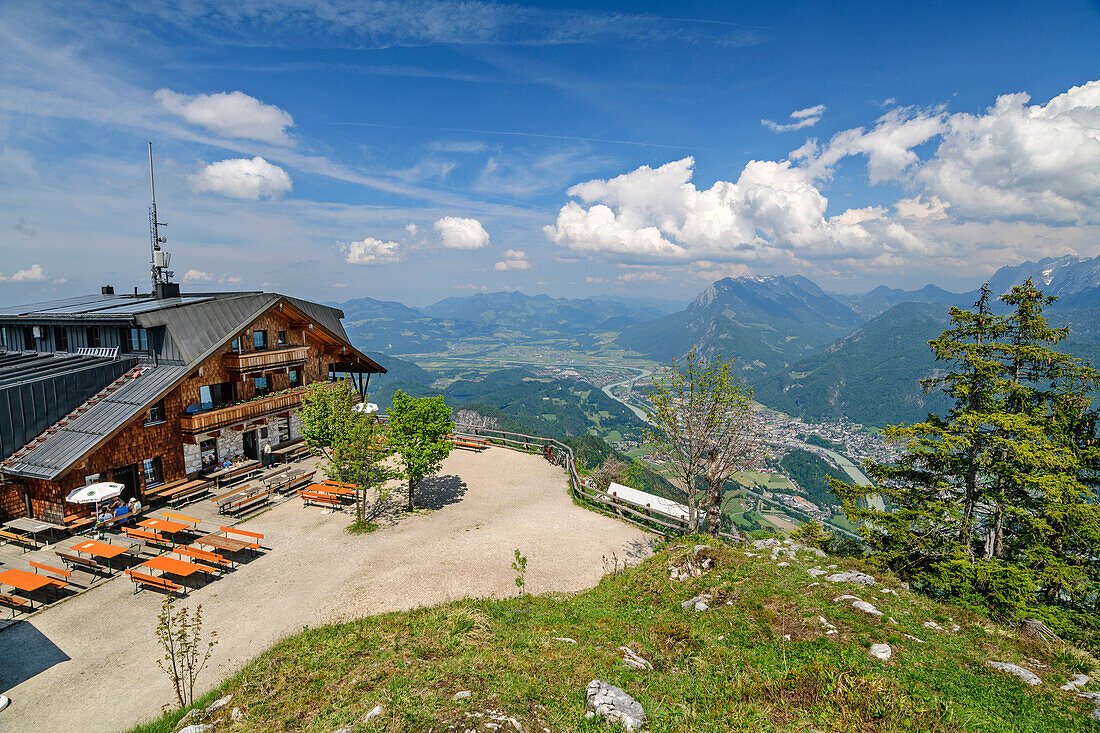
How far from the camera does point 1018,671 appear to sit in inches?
307

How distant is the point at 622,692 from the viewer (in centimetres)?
735

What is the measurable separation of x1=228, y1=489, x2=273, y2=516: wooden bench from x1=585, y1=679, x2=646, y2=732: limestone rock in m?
18.2

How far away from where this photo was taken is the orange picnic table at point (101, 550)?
14.7 metres

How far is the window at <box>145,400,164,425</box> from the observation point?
20328 mm

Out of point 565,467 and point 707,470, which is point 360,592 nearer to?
point 707,470

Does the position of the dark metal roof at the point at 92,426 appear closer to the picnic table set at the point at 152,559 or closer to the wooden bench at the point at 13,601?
the picnic table set at the point at 152,559

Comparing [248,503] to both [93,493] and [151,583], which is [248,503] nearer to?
[93,493]

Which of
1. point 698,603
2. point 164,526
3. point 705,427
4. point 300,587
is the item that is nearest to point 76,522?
point 164,526

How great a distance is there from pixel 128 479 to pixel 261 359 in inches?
300

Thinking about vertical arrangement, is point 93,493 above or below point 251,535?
above

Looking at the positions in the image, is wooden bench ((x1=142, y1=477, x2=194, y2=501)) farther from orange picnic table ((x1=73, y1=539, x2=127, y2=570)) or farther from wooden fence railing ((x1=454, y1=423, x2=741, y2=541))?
wooden fence railing ((x1=454, y1=423, x2=741, y2=541))

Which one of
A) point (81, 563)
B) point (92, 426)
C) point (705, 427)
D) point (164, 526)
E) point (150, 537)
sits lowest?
point (81, 563)

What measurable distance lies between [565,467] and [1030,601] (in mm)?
18439

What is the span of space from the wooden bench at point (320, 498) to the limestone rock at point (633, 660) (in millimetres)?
15838
